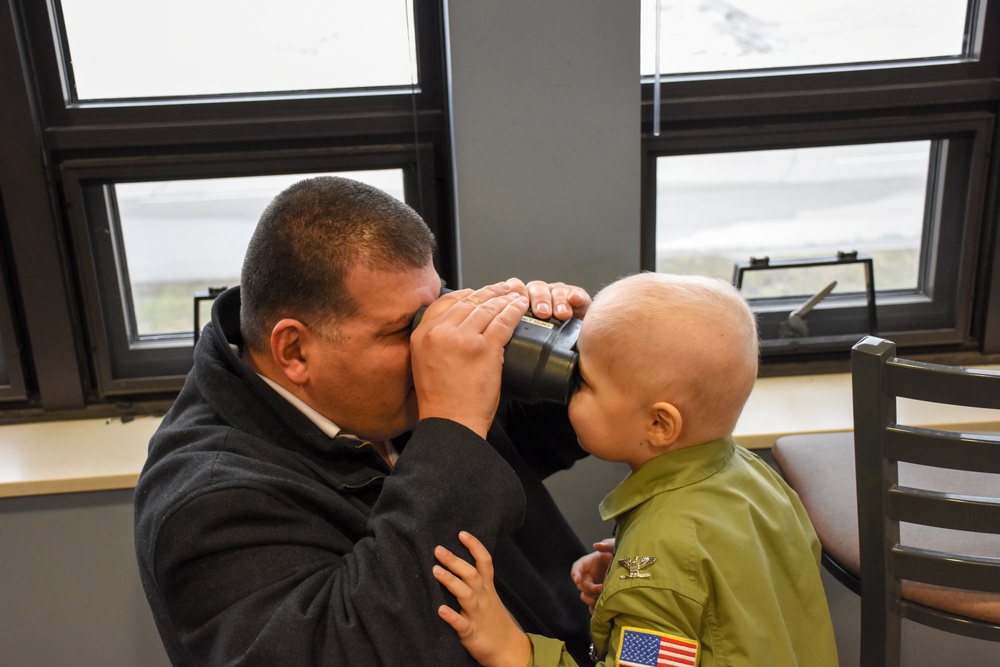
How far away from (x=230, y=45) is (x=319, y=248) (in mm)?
967

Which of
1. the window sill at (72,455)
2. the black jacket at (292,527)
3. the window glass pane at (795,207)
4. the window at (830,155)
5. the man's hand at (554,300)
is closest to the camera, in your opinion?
the black jacket at (292,527)

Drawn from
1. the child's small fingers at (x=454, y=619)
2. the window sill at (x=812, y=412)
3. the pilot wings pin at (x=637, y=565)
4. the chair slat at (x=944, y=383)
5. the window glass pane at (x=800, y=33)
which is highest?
the window glass pane at (x=800, y=33)

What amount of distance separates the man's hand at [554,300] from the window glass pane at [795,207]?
2.75 feet

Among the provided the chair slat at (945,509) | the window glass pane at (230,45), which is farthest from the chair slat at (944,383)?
the window glass pane at (230,45)

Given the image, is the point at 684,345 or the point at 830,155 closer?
the point at 684,345

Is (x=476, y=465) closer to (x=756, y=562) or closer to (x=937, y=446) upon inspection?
(x=756, y=562)

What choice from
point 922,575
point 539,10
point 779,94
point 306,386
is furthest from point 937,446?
point 779,94

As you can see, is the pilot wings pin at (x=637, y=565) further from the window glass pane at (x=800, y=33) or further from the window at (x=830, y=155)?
the window glass pane at (x=800, y=33)

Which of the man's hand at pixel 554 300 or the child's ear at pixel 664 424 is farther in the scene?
the man's hand at pixel 554 300

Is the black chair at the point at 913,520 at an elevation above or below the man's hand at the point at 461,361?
below

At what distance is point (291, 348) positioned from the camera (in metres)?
1.07

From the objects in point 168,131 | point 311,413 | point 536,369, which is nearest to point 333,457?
point 311,413

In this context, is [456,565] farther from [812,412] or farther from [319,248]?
[812,412]

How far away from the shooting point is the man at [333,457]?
2.88ft
